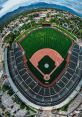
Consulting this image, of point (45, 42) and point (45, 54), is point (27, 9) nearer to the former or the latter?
point (45, 42)

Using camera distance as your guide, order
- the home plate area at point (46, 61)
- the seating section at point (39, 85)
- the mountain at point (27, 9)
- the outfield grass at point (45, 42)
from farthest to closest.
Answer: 1. the outfield grass at point (45, 42)
2. the mountain at point (27, 9)
3. the home plate area at point (46, 61)
4. the seating section at point (39, 85)

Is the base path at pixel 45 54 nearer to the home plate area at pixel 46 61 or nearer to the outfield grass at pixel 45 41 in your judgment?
the home plate area at pixel 46 61

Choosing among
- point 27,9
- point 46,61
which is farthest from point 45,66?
point 27,9

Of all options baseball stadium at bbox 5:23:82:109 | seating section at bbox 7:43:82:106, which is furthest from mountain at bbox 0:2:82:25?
seating section at bbox 7:43:82:106

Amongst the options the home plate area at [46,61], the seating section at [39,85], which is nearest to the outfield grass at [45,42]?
the home plate area at [46,61]

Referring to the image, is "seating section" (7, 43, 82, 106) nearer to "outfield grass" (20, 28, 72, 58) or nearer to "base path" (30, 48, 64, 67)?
"outfield grass" (20, 28, 72, 58)

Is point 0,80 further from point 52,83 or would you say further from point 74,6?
point 74,6

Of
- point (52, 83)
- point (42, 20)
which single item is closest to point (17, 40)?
point (42, 20)
